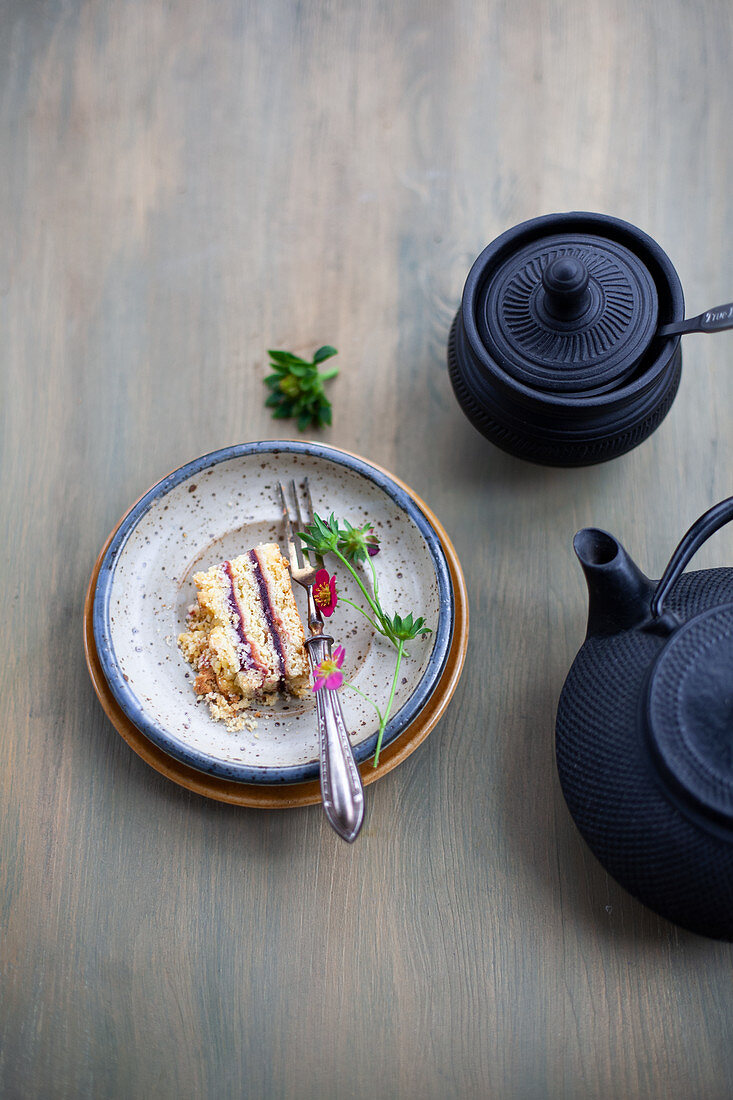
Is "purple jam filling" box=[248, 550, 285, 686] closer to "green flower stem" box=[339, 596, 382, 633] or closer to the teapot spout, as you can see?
"green flower stem" box=[339, 596, 382, 633]

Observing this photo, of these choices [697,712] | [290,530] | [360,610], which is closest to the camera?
[697,712]

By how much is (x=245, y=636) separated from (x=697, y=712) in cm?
65

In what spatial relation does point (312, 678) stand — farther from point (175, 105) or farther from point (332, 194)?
point (175, 105)

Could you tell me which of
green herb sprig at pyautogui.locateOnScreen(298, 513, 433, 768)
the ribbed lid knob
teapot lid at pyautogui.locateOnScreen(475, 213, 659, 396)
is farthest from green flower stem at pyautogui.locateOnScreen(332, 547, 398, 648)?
the ribbed lid knob

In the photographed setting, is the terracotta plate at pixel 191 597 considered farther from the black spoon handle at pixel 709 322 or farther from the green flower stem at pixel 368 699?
the black spoon handle at pixel 709 322

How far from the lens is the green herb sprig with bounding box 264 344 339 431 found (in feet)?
4.39

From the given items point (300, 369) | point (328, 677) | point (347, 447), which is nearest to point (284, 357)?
point (300, 369)

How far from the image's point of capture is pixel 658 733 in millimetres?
934

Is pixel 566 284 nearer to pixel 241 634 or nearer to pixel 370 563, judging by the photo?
pixel 370 563

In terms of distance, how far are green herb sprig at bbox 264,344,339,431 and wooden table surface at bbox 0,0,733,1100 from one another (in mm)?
35

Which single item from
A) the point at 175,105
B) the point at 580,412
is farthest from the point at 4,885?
the point at 175,105

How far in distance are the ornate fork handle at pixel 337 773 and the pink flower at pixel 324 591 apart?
151 mm

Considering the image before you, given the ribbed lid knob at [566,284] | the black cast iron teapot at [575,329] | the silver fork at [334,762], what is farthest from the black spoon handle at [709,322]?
the silver fork at [334,762]

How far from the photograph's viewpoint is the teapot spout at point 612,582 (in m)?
0.99
